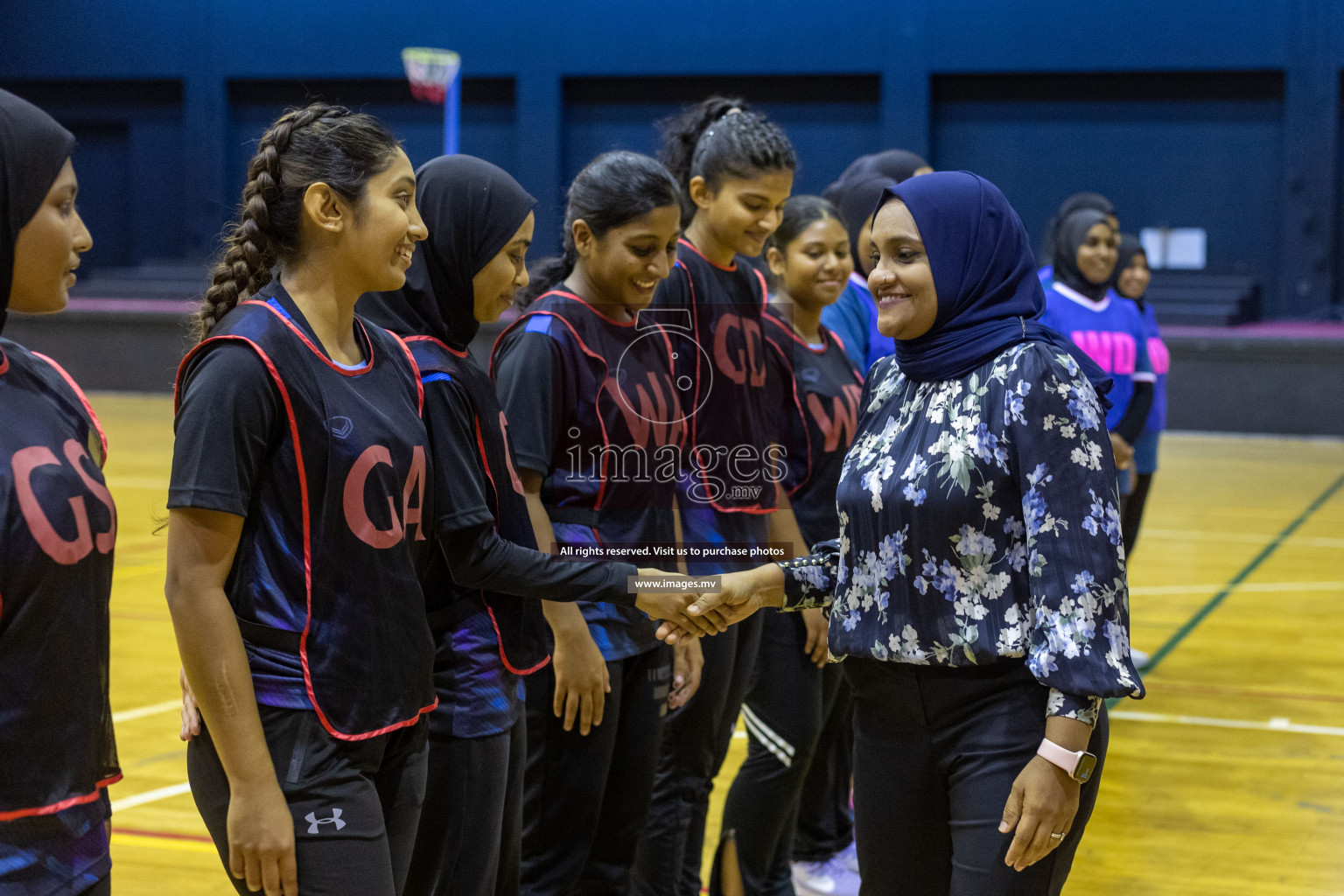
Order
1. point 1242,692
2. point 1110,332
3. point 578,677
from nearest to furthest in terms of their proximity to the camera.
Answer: point 578,677
point 1242,692
point 1110,332

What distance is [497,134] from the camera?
15.9 meters

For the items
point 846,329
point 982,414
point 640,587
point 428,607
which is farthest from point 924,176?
point 846,329

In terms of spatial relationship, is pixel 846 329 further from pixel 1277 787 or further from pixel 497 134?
pixel 497 134

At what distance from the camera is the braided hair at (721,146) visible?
2.83m

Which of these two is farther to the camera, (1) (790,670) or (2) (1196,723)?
(2) (1196,723)

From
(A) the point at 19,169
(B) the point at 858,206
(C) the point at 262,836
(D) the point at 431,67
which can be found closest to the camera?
(A) the point at 19,169

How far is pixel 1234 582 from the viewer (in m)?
6.38

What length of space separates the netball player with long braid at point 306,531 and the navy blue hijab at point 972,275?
699 mm

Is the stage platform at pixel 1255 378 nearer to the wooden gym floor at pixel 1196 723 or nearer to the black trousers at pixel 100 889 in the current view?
the wooden gym floor at pixel 1196 723

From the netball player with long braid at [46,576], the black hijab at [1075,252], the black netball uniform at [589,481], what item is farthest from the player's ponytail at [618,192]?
the black hijab at [1075,252]

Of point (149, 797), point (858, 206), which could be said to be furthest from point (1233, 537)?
point (149, 797)

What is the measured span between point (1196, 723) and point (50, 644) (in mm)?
3792

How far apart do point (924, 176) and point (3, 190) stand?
1145 millimetres

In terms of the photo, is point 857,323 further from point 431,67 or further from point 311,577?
point 431,67
